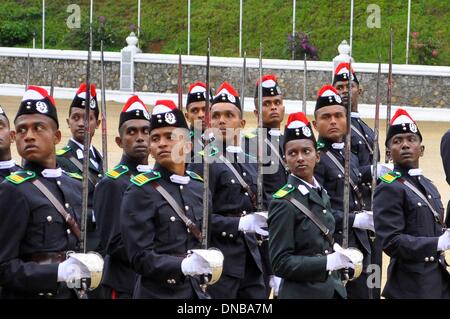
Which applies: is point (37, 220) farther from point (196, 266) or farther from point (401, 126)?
point (401, 126)

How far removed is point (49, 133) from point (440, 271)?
7.96ft

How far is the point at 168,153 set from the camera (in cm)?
657

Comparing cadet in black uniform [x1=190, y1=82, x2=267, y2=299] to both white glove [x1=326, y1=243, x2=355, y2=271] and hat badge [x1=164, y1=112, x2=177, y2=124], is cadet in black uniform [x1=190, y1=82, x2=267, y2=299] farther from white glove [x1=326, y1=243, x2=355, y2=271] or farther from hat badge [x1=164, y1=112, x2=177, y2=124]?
white glove [x1=326, y1=243, x2=355, y2=271]

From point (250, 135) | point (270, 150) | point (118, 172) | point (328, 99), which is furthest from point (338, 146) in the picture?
point (118, 172)

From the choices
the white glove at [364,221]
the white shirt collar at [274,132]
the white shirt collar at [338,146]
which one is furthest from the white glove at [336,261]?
the white shirt collar at [274,132]

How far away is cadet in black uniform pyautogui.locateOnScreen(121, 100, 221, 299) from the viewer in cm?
620

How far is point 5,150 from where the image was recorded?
7.34 m

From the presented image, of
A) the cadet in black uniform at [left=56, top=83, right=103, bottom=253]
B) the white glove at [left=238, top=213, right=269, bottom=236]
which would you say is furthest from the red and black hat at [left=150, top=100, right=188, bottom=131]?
the cadet in black uniform at [left=56, top=83, right=103, bottom=253]

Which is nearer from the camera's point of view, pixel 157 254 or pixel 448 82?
pixel 157 254

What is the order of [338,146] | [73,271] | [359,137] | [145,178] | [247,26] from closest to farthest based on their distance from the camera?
[73,271] → [145,178] → [338,146] → [359,137] → [247,26]

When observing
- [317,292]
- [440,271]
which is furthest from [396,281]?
[317,292]

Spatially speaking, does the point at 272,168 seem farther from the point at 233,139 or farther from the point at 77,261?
the point at 77,261

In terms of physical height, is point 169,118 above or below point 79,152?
above

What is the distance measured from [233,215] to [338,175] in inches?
34.8
